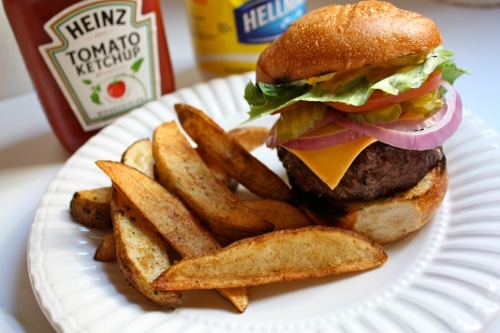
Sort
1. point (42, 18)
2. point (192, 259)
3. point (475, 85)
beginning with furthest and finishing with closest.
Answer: point (475, 85)
point (42, 18)
point (192, 259)

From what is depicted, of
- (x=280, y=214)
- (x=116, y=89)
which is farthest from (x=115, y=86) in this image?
(x=280, y=214)

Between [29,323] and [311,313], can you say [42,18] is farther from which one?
[311,313]

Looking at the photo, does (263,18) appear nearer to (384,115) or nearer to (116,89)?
(116,89)

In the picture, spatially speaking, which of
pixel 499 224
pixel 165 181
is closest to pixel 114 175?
pixel 165 181

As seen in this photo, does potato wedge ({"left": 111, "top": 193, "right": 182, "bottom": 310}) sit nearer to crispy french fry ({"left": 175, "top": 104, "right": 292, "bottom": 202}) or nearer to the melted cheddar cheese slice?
crispy french fry ({"left": 175, "top": 104, "right": 292, "bottom": 202})

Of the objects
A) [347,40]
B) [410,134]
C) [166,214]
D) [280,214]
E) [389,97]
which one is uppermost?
[347,40]

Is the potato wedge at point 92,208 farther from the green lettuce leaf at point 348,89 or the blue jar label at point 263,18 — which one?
the blue jar label at point 263,18
